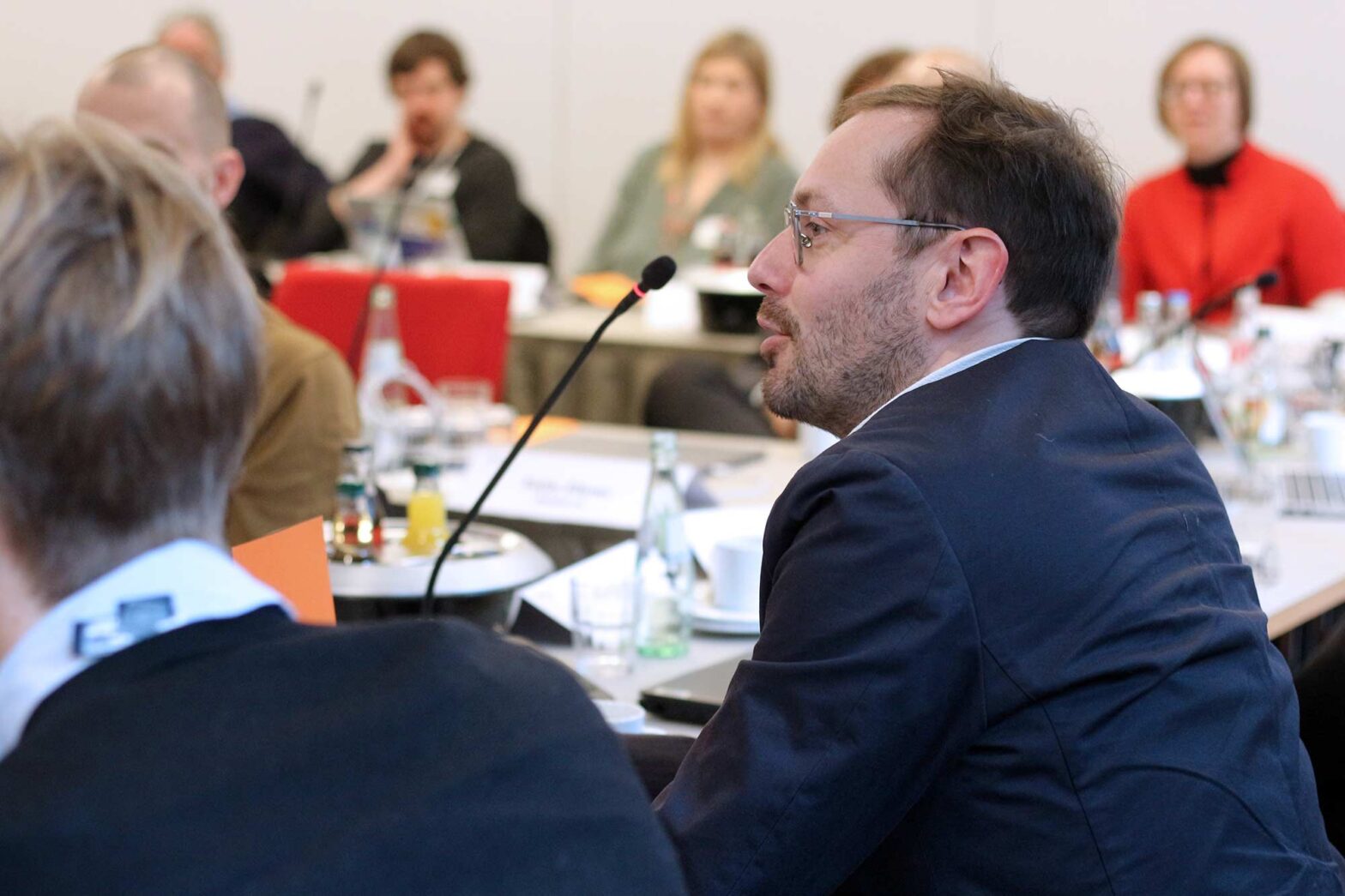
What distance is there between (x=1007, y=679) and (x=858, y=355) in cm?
36

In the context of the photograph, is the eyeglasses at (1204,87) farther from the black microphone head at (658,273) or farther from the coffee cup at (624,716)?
the coffee cup at (624,716)

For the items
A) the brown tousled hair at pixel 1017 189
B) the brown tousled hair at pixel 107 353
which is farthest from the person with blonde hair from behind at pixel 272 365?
the brown tousled hair at pixel 107 353

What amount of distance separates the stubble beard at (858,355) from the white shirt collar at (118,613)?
708mm

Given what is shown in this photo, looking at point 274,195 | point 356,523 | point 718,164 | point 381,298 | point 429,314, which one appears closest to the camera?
point 356,523

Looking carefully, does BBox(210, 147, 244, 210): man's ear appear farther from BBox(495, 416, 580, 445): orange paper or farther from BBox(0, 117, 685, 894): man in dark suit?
BBox(0, 117, 685, 894): man in dark suit

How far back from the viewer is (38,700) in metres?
0.69

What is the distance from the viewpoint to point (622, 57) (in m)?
6.91

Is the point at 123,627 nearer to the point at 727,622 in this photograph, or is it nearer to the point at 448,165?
the point at 727,622

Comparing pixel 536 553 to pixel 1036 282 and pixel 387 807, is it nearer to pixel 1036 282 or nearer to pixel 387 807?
pixel 1036 282

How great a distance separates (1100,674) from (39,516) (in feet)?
2.31

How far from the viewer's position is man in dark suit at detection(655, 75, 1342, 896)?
105cm

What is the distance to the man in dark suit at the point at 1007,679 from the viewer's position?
3.44ft

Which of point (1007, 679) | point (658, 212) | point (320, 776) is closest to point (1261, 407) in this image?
point (1007, 679)

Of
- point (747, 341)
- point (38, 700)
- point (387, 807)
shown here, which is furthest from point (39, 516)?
point (747, 341)
